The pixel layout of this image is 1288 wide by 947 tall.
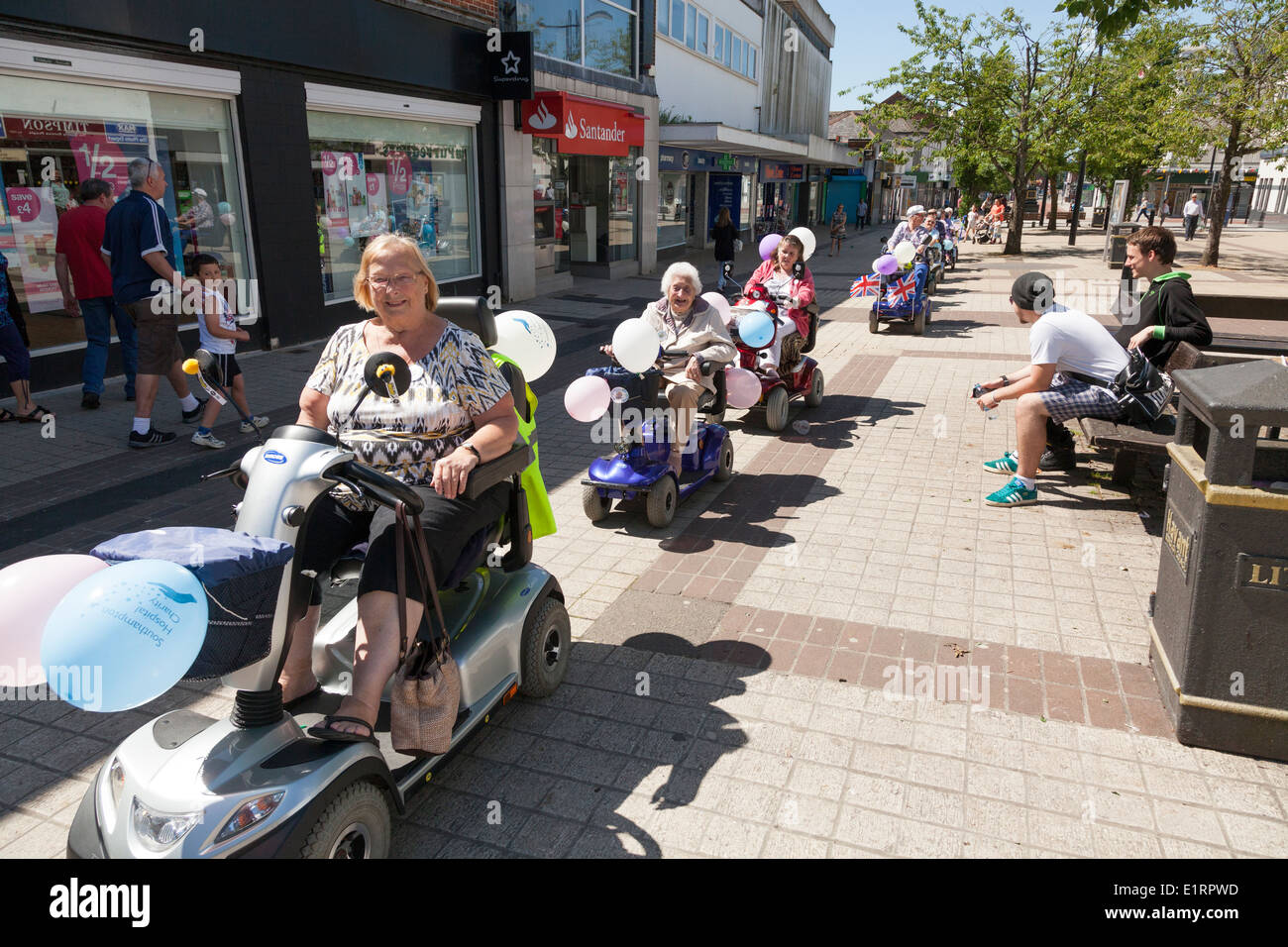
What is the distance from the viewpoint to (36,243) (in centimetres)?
881

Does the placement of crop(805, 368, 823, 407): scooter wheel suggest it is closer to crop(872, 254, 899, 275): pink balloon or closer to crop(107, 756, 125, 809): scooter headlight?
crop(872, 254, 899, 275): pink balloon

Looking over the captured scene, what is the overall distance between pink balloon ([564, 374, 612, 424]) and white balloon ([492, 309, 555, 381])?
0.52m

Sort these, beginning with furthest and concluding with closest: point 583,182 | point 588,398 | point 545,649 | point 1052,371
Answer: point 583,182, point 1052,371, point 588,398, point 545,649

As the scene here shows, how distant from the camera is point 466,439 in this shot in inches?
124

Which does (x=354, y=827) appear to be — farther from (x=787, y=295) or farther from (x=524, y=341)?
(x=787, y=295)

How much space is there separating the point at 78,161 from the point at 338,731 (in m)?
9.16

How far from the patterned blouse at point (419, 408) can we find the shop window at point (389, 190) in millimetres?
7775

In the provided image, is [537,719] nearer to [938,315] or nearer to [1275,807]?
[1275,807]

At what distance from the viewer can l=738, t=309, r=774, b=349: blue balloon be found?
6934 millimetres

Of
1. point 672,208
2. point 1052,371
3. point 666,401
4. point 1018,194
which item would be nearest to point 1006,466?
point 1052,371

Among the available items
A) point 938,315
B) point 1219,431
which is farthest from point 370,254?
point 938,315

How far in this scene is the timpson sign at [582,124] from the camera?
15.3m

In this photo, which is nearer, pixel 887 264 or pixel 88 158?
pixel 88 158

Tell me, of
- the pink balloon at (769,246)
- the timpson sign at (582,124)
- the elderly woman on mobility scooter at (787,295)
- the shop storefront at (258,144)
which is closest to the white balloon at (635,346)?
the elderly woman on mobility scooter at (787,295)
